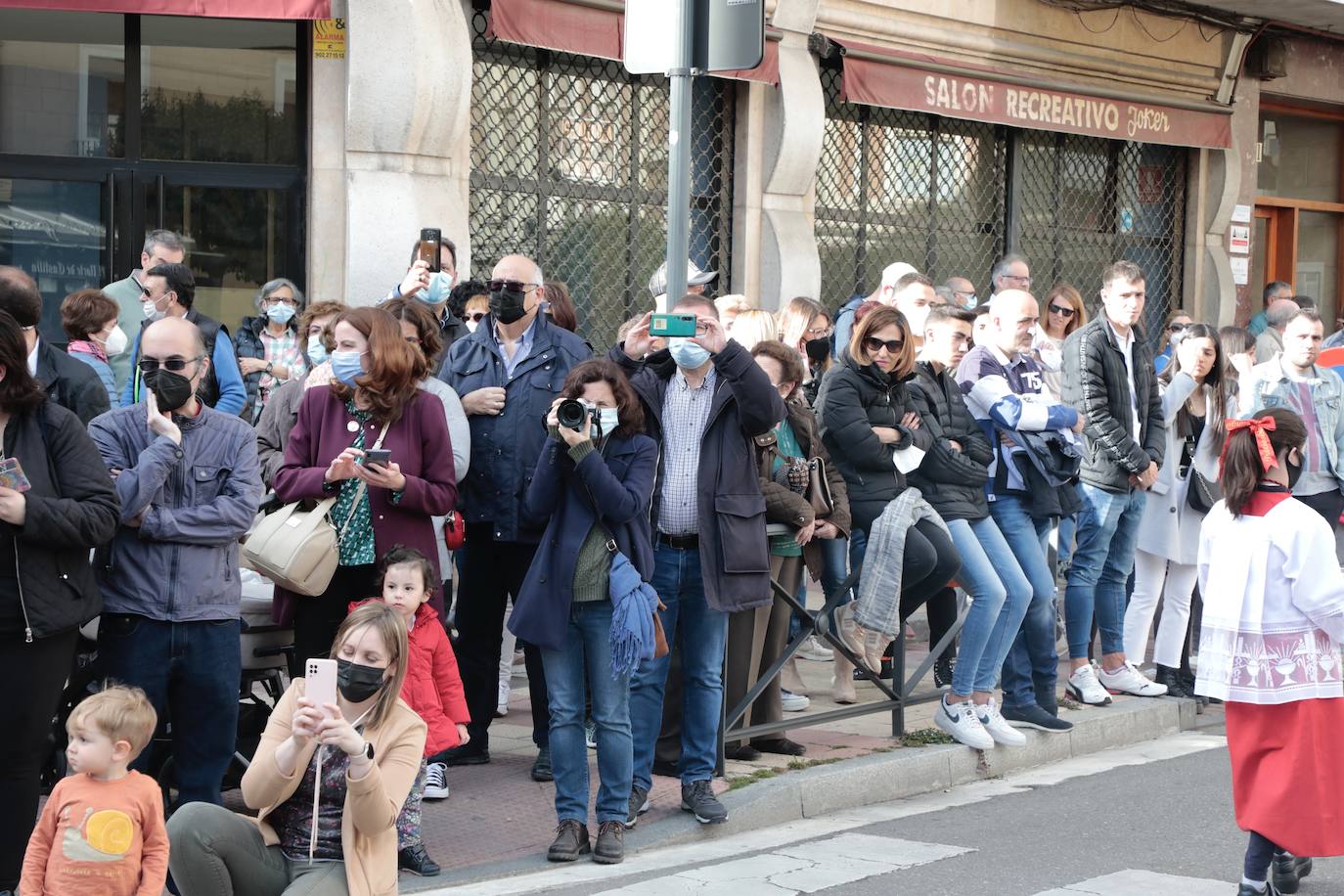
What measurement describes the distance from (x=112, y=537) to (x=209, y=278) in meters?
5.50

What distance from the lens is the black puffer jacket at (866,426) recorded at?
7930mm

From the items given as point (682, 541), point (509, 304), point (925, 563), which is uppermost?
point (509, 304)

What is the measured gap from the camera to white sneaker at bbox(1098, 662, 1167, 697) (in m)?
9.32

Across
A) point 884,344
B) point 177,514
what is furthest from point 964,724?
point 177,514

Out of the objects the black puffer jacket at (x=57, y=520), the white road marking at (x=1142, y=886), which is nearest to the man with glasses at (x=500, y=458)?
the black puffer jacket at (x=57, y=520)

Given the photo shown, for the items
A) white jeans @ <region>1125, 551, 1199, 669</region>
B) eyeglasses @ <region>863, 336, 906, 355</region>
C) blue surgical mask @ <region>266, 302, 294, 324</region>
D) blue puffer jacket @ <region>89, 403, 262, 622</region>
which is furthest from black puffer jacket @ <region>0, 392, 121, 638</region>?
white jeans @ <region>1125, 551, 1199, 669</region>

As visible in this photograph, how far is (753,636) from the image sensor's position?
7.69 metres

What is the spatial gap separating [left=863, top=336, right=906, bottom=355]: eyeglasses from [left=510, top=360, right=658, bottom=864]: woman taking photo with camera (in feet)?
Result: 6.13

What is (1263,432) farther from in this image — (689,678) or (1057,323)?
(1057,323)

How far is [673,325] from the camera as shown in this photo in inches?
251

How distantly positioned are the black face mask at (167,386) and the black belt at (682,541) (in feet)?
6.31

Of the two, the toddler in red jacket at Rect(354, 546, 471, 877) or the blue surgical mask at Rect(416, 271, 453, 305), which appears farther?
the blue surgical mask at Rect(416, 271, 453, 305)

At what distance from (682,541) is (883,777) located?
61.9 inches

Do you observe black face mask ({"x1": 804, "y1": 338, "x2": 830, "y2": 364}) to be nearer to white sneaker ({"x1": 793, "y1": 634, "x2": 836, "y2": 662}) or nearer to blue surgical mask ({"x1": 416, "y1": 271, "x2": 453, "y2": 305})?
white sneaker ({"x1": 793, "y1": 634, "x2": 836, "y2": 662})
